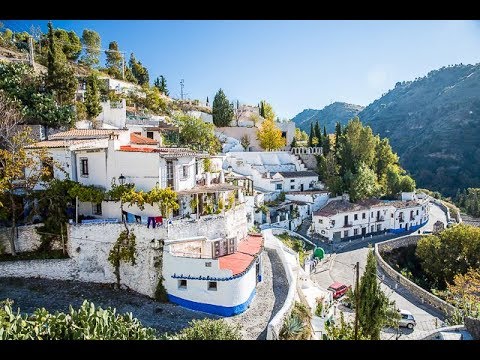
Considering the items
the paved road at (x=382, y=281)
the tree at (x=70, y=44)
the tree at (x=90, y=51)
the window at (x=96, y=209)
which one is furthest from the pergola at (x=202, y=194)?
the tree at (x=90, y=51)

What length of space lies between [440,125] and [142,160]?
66031 mm

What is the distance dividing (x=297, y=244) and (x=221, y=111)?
54.1 ft

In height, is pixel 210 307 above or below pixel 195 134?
below

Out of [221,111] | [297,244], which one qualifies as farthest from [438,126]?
[297,244]

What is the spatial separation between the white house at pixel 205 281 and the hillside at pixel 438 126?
4892 cm

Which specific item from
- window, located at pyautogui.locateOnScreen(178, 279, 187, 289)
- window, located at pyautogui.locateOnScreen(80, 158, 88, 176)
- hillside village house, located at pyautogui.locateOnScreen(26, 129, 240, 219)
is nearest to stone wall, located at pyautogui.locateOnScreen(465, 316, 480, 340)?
window, located at pyautogui.locateOnScreen(178, 279, 187, 289)

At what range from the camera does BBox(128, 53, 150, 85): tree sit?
3600 cm

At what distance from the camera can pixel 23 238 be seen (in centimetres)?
1077

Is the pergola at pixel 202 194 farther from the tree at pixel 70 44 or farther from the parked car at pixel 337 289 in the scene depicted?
the tree at pixel 70 44

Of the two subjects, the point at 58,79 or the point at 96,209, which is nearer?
the point at 96,209

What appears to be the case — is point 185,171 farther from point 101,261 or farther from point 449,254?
point 449,254

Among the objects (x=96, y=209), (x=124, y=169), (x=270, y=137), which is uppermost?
(x=270, y=137)

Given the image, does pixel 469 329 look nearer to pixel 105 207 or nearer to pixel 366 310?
pixel 366 310

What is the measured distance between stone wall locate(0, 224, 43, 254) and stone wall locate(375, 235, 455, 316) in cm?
1436
